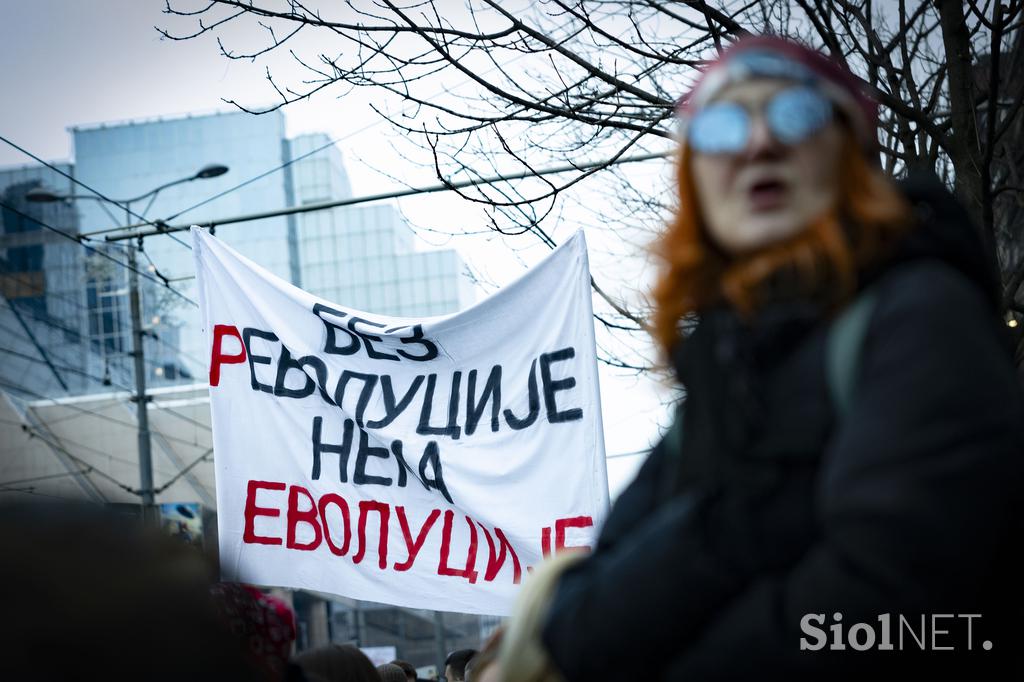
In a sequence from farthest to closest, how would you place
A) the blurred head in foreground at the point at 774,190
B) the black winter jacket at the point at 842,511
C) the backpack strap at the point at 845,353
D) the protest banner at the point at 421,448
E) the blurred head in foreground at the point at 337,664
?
1. the protest banner at the point at 421,448
2. the blurred head in foreground at the point at 337,664
3. the blurred head in foreground at the point at 774,190
4. the backpack strap at the point at 845,353
5. the black winter jacket at the point at 842,511

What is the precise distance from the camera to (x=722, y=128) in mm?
1714

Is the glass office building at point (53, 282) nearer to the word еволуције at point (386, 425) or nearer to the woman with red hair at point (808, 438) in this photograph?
the word еволуције at point (386, 425)

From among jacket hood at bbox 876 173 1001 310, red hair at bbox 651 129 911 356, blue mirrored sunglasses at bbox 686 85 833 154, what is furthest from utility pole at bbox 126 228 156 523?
jacket hood at bbox 876 173 1001 310

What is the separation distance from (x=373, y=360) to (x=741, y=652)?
193 inches

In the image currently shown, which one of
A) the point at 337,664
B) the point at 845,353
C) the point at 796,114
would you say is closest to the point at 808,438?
the point at 845,353

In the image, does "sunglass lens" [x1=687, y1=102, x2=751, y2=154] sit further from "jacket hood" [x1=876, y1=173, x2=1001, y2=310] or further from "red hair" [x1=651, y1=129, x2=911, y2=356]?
"jacket hood" [x1=876, y1=173, x2=1001, y2=310]

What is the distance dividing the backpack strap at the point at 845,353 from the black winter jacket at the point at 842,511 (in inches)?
0.5

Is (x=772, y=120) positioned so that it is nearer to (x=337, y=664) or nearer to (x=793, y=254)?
(x=793, y=254)

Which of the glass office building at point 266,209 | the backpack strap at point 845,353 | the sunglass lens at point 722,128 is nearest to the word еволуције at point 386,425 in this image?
the sunglass lens at point 722,128

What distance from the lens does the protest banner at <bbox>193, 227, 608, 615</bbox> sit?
19.1 feet

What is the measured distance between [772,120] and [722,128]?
7 cm

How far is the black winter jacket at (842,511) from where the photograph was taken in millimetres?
1367

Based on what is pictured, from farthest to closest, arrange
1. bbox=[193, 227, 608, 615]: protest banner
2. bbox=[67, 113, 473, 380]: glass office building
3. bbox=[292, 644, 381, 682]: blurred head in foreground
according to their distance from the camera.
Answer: bbox=[67, 113, 473, 380]: glass office building → bbox=[193, 227, 608, 615]: protest banner → bbox=[292, 644, 381, 682]: blurred head in foreground

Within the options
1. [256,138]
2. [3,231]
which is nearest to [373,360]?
[3,231]
